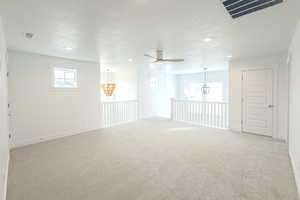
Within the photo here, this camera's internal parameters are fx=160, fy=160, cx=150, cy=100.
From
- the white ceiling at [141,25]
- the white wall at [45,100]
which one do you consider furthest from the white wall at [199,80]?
the white wall at [45,100]

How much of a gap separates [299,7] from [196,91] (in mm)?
8181

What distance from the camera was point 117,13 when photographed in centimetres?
205

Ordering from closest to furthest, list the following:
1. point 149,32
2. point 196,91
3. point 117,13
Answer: point 117,13, point 149,32, point 196,91

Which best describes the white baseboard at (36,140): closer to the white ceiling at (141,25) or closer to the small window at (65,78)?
the small window at (65,78)

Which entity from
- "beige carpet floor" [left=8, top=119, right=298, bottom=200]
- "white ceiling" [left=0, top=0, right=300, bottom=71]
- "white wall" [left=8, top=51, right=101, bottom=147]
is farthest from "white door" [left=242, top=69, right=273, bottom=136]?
"white wall" [left=8, top=51, right=101, bottom=147]

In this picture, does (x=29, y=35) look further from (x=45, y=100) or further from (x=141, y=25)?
(x=45, y=100)

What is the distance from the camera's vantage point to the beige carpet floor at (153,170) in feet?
6.88

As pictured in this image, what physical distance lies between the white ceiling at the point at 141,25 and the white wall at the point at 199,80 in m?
5.34

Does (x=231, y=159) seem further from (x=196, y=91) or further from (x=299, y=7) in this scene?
(x=196, y=91)

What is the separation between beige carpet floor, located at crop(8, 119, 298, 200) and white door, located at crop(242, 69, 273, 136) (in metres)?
0.50

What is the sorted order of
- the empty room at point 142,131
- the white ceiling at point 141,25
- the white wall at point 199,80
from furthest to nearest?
the white wall at point 199,80
the empty room at point 142,131
the white ceiling at point 141,25

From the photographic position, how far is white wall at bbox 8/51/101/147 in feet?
12.8

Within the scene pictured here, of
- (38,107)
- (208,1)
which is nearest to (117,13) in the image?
(208,1)

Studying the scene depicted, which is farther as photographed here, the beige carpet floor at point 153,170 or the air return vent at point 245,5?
the beige carpet floor at point 153,170
